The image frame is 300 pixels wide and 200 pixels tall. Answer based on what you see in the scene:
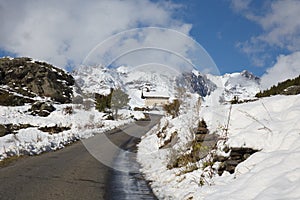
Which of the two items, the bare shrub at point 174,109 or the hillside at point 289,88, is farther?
the bare shrub at point 174,109

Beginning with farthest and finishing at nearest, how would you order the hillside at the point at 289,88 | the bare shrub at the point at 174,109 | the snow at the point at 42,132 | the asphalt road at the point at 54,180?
the bare shrub at the point at 174,109
the snow at the point at 42,132
the hillside at the point at 289,88
the asphalt road at the point at 54,180

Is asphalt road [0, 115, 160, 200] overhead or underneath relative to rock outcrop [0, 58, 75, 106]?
underneath

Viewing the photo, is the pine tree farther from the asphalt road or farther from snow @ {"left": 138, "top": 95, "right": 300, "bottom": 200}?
snow @ {"left": 138, "top": 95, "right": 300, "bottom": 200}

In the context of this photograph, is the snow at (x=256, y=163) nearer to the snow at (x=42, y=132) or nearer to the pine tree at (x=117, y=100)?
the snow at (x=42, y=132)

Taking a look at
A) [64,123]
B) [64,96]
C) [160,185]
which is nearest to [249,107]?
[160,185]

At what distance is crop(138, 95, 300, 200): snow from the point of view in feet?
16.3

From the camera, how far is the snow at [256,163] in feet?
16.3

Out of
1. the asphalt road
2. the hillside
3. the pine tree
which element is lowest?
the asphalt road

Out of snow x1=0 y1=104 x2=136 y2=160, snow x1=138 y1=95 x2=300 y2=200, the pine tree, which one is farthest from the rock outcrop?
snow x1=138 y1=95 x2=300 y2=200

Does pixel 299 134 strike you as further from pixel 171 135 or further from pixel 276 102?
pixel 171 135

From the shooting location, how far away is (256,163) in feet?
20.1

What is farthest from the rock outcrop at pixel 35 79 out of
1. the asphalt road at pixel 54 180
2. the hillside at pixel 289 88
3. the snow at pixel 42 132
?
the hillside at pixel 289 88

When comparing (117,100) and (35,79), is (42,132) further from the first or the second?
(35,79)

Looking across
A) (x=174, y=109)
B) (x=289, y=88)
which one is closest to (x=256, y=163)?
(x=289, y=88)
